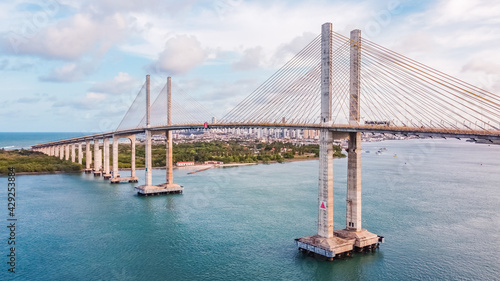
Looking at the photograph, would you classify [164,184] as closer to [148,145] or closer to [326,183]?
[148,145]

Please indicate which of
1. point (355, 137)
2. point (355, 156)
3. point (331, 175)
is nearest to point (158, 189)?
point (331, 175)

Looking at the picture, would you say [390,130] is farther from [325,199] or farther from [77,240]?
[77,240]

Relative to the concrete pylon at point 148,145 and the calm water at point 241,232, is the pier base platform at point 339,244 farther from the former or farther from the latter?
the concrete pylon at point 148,145

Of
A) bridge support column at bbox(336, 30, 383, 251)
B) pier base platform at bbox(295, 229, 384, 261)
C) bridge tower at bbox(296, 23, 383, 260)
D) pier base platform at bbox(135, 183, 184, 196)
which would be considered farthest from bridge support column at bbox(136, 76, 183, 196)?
bridge support column at bbox(336, 30, 383, 251)

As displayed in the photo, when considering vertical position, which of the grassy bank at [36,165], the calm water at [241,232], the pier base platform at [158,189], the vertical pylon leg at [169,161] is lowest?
the calm water at [241,232]

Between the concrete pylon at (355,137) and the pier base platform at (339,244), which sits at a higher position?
the concrete pylon at (355,137)

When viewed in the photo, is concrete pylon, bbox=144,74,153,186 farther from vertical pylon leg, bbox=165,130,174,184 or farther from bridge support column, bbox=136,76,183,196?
vertical pylon leg, bbox=165,130,174,184

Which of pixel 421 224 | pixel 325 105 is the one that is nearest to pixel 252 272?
pixel 325 105

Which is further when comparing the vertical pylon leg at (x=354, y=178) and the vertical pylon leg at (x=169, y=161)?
the vertical pylon leg at (x=169, y=161)

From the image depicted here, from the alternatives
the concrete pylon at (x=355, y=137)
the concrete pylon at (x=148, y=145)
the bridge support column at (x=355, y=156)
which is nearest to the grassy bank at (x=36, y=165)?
the concrete pylon at (x=148, y=145)
